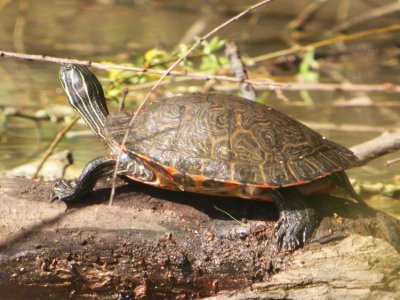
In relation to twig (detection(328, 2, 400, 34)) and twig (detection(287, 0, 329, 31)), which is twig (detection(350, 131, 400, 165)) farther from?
twig (detection(287, 0, 329, 31))

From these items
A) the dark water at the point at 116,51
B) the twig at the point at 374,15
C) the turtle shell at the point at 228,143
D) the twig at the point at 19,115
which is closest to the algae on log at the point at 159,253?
the turtle shell at the point at 228,143

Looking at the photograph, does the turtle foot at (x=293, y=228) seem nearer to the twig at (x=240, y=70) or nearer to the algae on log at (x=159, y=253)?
the algae on log at (x=159, y=253)

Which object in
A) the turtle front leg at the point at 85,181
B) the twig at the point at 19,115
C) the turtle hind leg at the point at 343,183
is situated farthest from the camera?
the twig at the point at 19,115

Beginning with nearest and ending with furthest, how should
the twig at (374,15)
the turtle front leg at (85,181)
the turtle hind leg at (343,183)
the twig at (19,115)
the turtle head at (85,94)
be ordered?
the turtle front leg at (85,181), the turtle hind leg at (343,183), the turtle head at (85,94), the twig at (19,115), the twig at (374,15)

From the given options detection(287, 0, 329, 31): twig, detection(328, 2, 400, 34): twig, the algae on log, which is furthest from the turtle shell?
detection(287, 0, 329, 31): twig

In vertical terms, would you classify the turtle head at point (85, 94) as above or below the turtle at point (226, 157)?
above

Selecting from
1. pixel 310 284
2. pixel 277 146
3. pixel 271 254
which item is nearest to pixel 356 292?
pixel 310 284

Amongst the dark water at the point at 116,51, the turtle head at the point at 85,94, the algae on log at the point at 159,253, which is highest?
the dark water at the point at 116,51

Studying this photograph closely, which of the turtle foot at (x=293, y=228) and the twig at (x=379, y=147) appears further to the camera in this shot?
the twig at (x=379, y=147)

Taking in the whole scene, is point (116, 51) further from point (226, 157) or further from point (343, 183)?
point (226, 157)
